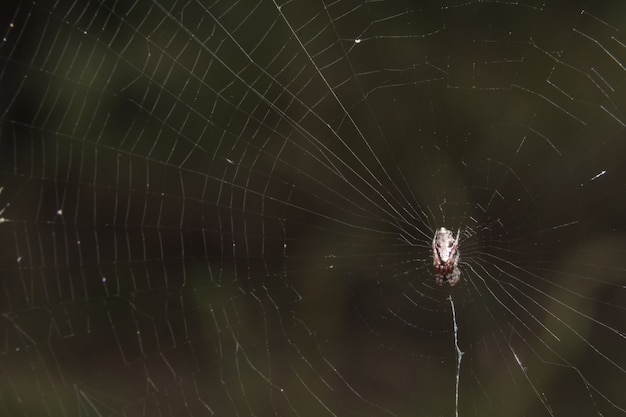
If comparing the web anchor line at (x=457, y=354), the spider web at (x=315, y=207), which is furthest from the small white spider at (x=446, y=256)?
the web anchor line at (x=457, y=354)

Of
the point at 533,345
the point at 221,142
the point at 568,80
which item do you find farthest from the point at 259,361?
the point at 568,80

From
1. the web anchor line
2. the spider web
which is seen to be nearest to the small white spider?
the spider web

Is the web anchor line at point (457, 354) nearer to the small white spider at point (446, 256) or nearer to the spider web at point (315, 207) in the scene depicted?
the spider web at point (315, 207)

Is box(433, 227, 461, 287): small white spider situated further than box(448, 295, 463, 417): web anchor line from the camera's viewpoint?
No

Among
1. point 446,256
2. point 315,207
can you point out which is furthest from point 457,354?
point 315,207

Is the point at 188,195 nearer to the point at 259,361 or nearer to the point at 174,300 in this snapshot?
the point at 174,300

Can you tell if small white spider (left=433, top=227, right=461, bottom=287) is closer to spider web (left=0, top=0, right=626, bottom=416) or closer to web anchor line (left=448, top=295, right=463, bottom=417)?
spider web (left=0, top=0, right=626, bottom=416)
